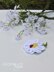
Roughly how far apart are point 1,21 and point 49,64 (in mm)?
407

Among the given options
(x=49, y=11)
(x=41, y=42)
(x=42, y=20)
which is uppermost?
(x=49, y=11)

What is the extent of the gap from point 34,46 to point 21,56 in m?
0.09

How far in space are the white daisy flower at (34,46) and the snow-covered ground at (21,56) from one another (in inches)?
0.7

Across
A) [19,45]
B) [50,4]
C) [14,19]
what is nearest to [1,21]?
[14,19]

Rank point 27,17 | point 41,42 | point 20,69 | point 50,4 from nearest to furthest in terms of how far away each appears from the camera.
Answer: point 20,69
point 41,42
point 27,17
point 50,4

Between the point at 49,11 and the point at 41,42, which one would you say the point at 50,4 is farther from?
the point at 41,42

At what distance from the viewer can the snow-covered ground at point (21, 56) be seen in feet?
2.70

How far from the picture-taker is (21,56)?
884mm

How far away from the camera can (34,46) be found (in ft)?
3.05

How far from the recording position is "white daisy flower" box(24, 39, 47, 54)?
90 centimetres

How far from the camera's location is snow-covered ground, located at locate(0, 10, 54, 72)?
823mm

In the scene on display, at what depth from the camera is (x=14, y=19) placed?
1.07 metres

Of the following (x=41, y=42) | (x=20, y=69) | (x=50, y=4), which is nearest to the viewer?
(x=20, y=69)

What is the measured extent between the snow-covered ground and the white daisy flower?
2 cm
